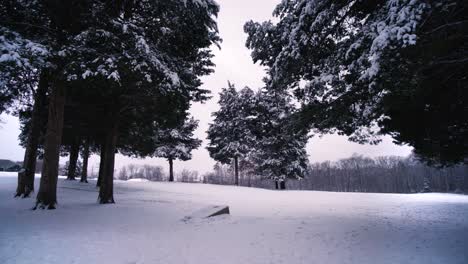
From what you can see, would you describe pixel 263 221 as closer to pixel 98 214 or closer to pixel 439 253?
pixel 439 253

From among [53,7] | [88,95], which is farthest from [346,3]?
[88,95]

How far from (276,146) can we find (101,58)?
2153 cm

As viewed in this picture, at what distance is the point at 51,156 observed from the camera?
892 centimetres

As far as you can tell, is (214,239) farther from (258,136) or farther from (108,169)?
(258,136)

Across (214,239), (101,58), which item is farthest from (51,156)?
(214,239)

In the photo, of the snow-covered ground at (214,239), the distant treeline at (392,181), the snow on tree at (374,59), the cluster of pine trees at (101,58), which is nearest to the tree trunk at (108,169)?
the cluster of pine trees at (101,58)

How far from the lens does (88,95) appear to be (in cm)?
1155

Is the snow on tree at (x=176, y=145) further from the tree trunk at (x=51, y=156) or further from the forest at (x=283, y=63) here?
the tree trunk at (x=51, y=156)

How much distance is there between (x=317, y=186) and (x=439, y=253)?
72771mm

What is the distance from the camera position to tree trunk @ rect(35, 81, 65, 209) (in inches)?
347

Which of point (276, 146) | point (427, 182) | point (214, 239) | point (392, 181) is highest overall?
point (276, 146)

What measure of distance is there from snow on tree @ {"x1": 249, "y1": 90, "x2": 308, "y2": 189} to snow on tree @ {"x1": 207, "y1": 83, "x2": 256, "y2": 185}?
158 centimetres

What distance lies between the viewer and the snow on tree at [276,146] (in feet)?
86.9

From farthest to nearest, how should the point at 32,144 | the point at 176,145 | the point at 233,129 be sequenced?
the point at 233,129 < the point at 176,145 < the point at 32,144
